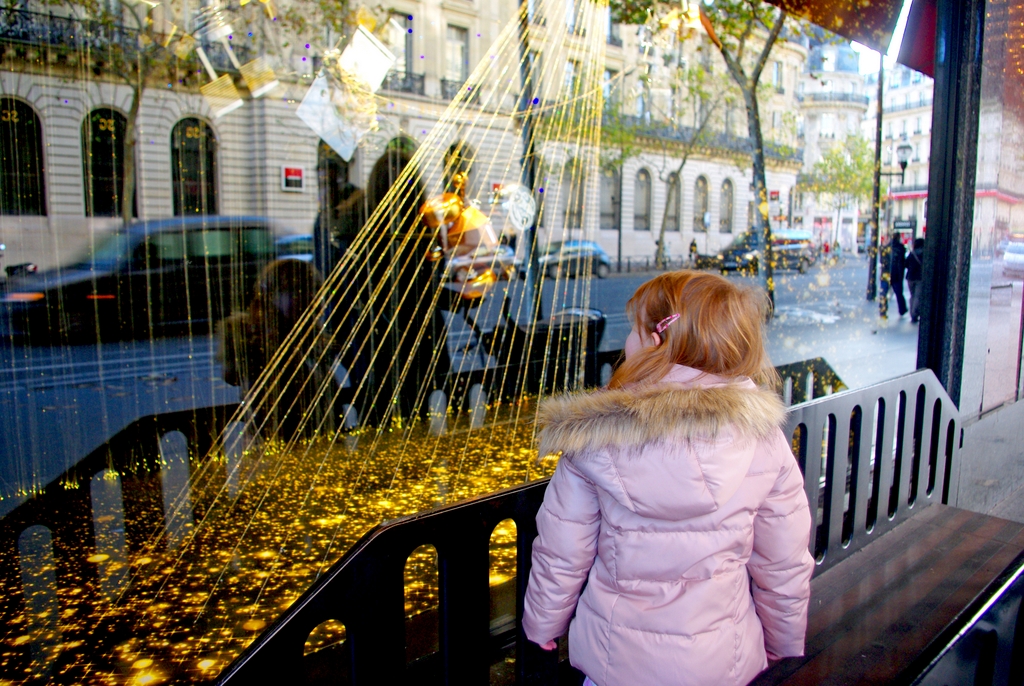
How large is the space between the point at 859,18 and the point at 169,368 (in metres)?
5.15

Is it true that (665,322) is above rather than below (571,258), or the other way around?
below

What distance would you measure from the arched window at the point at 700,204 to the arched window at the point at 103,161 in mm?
4178

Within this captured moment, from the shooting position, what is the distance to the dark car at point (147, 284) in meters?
3.90

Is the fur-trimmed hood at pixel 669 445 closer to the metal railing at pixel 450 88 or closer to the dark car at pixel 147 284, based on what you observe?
the dark car at pixel 147 284

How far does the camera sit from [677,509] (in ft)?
4.42

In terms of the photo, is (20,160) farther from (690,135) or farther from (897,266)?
(897,266)

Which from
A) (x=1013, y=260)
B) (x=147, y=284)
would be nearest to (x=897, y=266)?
(x=1013, y=260)

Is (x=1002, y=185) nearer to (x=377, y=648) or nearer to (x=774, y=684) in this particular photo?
(x=774, y=684)

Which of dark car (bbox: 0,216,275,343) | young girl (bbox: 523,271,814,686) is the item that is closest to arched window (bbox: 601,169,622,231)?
dark car (bbox: 0,216,275,343)

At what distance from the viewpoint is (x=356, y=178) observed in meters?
5.17

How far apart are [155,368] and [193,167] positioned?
1385 mm

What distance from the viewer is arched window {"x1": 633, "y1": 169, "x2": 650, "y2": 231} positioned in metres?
5.45

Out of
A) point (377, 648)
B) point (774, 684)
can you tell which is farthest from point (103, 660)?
point (774, 684)

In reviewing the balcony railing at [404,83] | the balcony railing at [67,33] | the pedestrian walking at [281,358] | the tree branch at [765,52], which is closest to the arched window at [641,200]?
the tree branch at [765,52]
